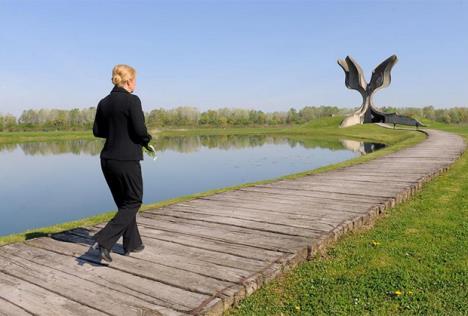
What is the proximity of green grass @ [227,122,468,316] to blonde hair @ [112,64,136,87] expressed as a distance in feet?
9.39

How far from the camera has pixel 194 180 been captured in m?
18.3

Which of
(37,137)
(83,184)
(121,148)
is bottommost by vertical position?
(83,184)

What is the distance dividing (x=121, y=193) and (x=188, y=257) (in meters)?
1.13

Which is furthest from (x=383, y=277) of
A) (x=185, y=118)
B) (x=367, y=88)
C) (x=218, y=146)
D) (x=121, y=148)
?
(x=185, y=118)

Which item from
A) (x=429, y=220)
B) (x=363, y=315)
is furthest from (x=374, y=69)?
(x=363, y=315)

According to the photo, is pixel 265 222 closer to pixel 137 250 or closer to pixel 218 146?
pixel 137 250

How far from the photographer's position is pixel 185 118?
13500 centimetres

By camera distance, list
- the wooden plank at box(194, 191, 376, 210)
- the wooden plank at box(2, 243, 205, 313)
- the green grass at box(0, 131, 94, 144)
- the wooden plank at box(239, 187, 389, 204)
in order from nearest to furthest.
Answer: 1. the wooden plank at box(2, 243, 205, 313)
2. the wooden plank at box(194, 191, 376, 210)
3. the wooden plank at box(239, 187, 389, 204)
4. the green grass at box(0, 131, 94, 144)

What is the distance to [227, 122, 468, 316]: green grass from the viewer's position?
3.49m

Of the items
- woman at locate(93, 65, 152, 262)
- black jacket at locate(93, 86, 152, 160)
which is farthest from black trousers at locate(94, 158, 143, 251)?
black jacket at locate(93, 86, 152, 160)

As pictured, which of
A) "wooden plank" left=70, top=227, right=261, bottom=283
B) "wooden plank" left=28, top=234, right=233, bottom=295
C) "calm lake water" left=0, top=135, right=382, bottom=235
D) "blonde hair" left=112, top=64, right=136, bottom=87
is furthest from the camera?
"calm lake water" left=0, top=135, right=382, bottom=235

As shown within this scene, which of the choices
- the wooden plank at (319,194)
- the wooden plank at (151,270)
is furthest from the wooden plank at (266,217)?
the wooden plank at (151,270)

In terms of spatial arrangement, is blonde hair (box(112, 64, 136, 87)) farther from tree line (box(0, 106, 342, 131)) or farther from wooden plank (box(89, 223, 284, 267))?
tree line (box(0, 106, 342, 131))

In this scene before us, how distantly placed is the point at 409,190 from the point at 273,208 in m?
3.40
